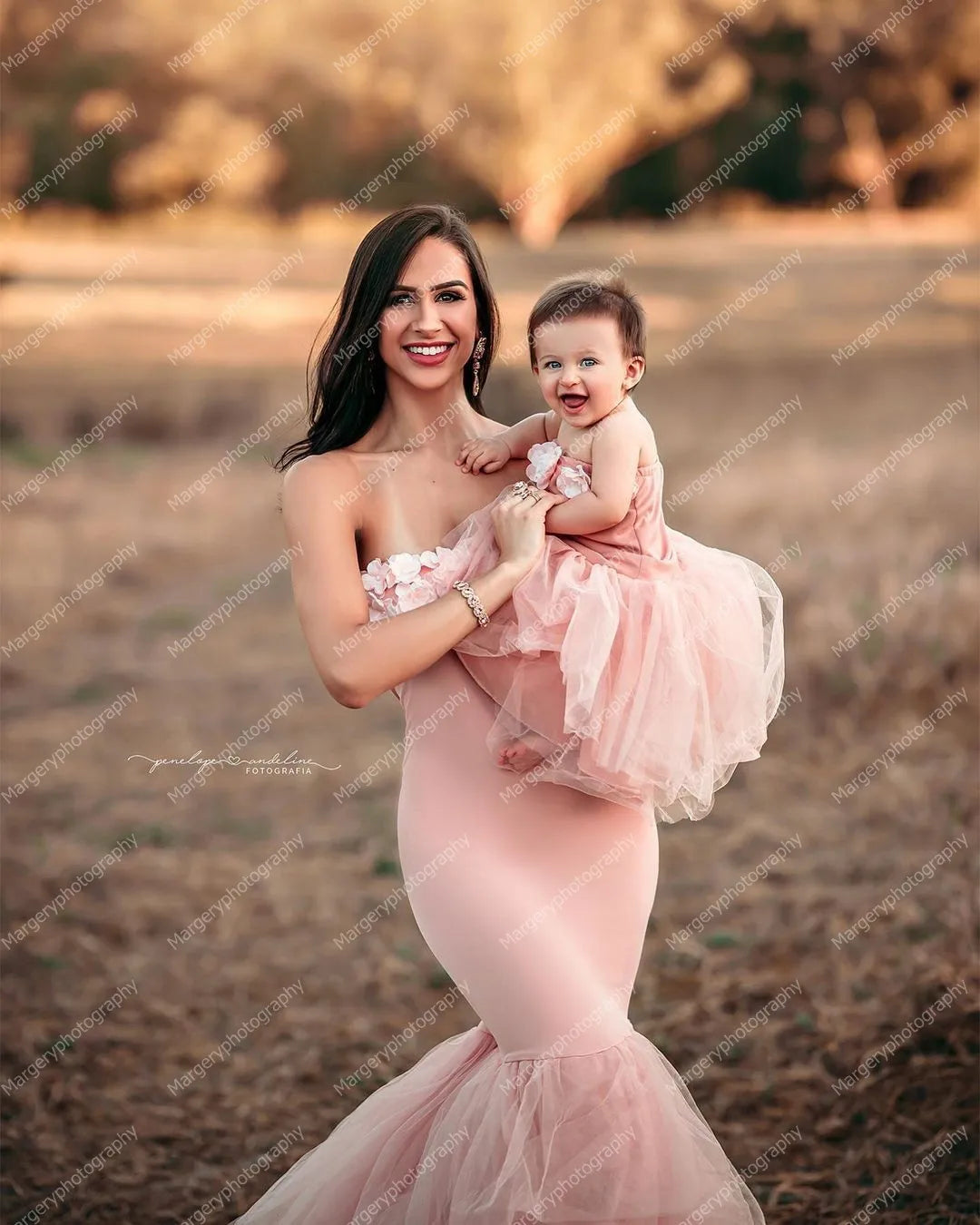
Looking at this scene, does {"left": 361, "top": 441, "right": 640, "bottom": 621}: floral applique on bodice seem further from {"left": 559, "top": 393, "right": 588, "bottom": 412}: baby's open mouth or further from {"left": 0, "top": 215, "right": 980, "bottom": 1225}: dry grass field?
A: {"left": 0, "top": 215, "right": 980, "bottom": 1225}: dry grass field

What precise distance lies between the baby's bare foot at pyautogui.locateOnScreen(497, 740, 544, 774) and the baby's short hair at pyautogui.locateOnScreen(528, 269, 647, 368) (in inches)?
28.4

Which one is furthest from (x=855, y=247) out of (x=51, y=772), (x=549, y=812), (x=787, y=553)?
(x=549, y=812)

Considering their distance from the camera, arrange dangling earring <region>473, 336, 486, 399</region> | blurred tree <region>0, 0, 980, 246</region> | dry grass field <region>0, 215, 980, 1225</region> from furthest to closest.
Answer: blurred tree <region>0, 0, 980, 246</region> < dry grass field <region>0, 215, 980, 1225</region> < dangling earring <region>473, 336, 486, 399</region>

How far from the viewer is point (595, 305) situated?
270 centimetres

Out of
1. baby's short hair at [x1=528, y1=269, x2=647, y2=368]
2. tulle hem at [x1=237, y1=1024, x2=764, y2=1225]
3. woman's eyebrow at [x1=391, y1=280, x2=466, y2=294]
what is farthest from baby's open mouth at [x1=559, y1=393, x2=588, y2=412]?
tulle hem at [x1=237, y1=1024, x2=764, y2=1225]

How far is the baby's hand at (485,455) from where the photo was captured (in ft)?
9.68

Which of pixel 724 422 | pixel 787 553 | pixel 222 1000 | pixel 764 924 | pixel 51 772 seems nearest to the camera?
pixel 222 1000

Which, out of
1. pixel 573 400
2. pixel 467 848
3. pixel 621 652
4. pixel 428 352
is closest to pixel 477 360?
pixel 428 352

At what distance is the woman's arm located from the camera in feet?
8.93

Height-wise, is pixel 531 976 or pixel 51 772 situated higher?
pixel 51 772

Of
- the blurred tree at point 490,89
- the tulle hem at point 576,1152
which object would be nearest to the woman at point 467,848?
the tulle hem at point 576,1152

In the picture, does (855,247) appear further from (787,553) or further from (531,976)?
(531,976)

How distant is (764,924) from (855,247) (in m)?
15.2

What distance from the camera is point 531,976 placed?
2.77 metres
